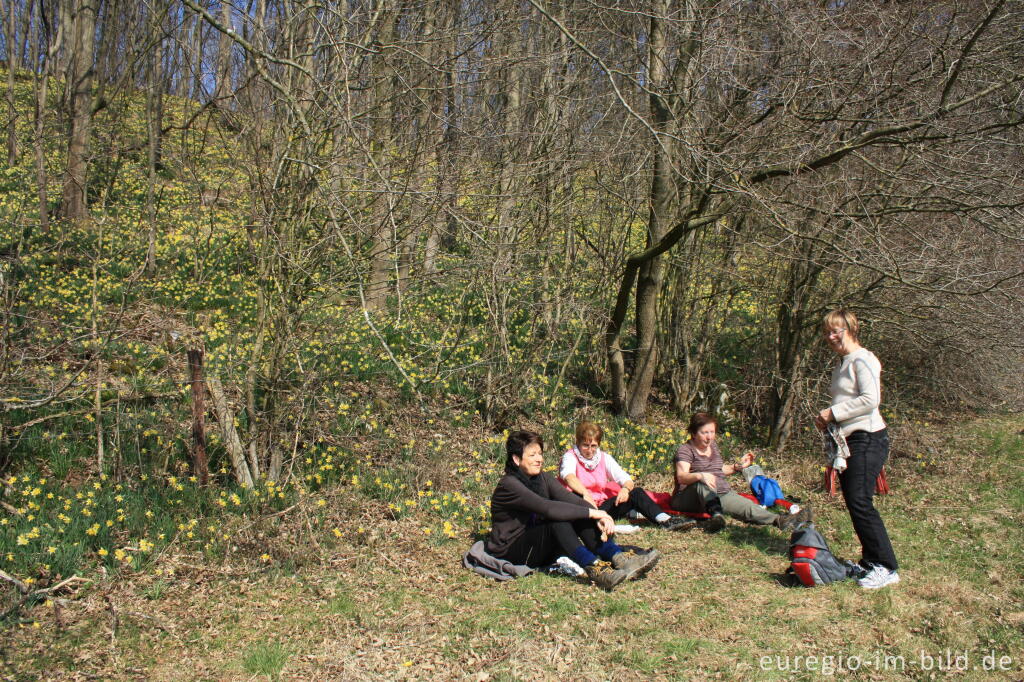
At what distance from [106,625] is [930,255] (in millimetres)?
6890

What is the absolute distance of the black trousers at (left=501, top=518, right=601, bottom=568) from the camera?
15.4 feet

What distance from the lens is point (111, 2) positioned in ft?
33.3

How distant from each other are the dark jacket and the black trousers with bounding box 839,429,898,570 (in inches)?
59.8

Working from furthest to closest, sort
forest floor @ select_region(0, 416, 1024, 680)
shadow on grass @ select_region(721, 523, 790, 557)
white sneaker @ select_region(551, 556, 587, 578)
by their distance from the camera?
shadow on grass @ select_region(721, 523, 790, 557) → white sneaker @ select_region(551, 556, 587, 578) → forest floor @ select_region(0, 416, 1024, 680)

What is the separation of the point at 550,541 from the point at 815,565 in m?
1.53

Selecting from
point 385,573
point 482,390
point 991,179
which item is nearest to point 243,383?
point 385,573

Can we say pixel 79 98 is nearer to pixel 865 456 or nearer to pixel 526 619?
pixel 526 619

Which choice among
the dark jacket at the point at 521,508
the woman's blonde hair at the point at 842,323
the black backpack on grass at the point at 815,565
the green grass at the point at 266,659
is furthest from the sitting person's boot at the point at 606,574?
the woman's blonde hair at the point at 842,323

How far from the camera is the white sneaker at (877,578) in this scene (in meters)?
4.34

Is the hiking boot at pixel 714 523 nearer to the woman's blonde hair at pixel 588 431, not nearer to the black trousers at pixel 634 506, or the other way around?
the black trousers at pixel 634 506

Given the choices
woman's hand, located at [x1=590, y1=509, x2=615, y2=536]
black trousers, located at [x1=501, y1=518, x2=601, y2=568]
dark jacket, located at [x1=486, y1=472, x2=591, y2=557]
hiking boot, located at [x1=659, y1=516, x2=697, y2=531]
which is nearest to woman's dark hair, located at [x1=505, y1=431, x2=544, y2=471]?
dark jacket, located at [x1=486, y1=472, x2=591, y2=557]

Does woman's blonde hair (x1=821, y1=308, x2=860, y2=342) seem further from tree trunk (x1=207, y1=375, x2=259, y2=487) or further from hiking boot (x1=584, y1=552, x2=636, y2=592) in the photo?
tree trunk (x1=207, y1=375, x2=259, y2=487)

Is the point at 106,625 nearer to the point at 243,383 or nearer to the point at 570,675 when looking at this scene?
the point at 243,383

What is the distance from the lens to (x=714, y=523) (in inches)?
213
